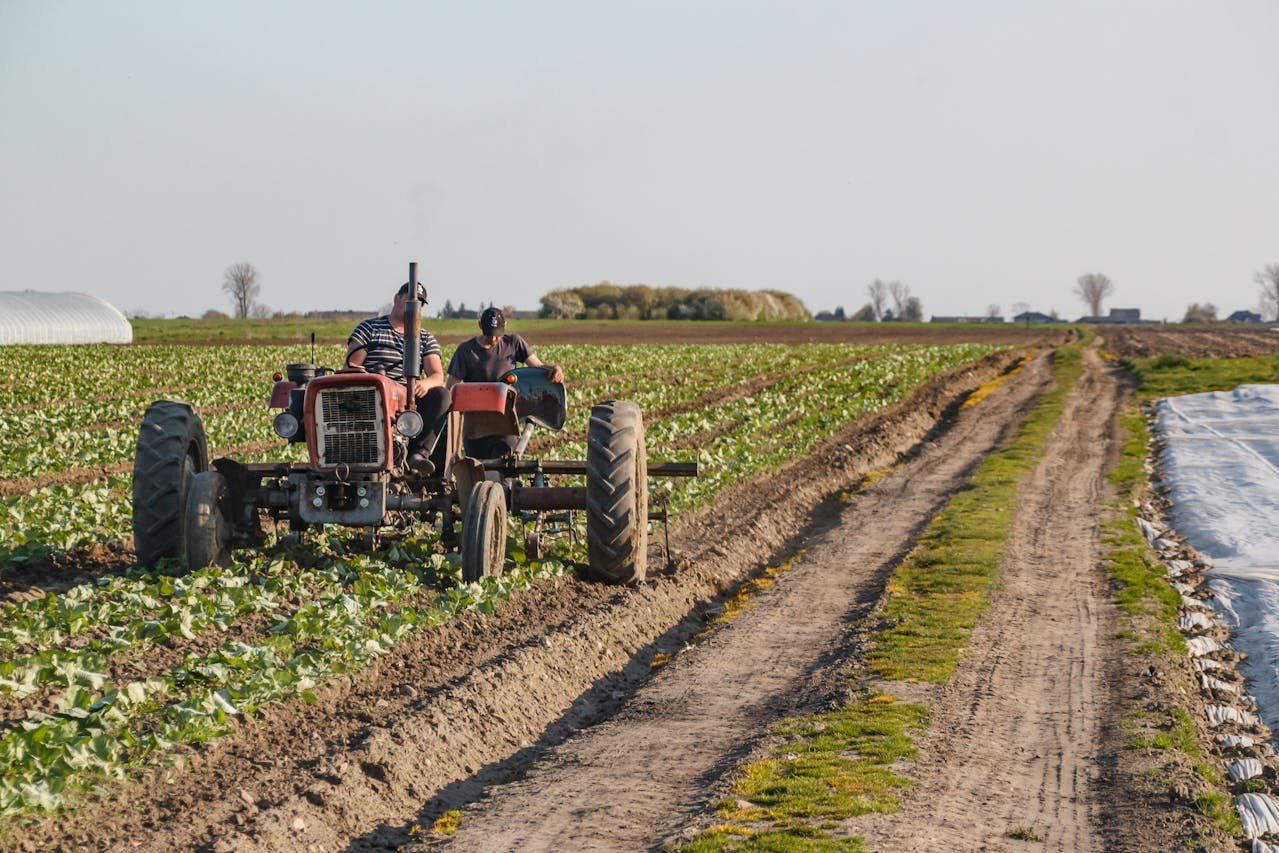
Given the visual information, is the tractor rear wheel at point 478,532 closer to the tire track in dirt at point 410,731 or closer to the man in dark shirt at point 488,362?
the tire track in dirt at point 410,731

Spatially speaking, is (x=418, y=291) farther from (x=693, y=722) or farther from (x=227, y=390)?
(x=227, y=390)

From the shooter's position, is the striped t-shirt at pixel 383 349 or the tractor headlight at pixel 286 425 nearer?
the tractor headlight at pixel 286 425

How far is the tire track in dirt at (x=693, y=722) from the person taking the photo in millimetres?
6316

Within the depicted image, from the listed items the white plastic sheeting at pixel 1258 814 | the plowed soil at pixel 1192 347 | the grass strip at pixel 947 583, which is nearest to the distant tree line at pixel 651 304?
the plowed soil at pixel 1192 347

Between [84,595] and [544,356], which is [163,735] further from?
[544,356]

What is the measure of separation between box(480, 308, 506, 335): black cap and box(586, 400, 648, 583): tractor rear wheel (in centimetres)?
118

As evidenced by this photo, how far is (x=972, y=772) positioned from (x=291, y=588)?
4.68 meters

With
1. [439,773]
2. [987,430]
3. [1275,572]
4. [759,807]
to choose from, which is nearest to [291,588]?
[439,773]

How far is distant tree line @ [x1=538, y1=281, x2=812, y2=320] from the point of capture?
341 ft

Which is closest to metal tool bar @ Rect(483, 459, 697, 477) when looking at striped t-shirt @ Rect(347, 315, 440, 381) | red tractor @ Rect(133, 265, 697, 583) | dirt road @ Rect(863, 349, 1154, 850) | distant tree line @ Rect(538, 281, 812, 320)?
red tractor @ Rect(133, 265, 697, 583)

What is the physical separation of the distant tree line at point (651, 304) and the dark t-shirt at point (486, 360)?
91.1 meters

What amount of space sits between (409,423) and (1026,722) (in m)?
4.42

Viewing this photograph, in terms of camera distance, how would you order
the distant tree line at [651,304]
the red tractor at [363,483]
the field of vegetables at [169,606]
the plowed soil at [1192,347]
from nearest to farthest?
the field of vegetables at [169,606] → the red tractor at [363,483] → the plowed soil at [1192,347] → the distant tree line at [651,304]

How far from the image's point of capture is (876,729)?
7602mm
